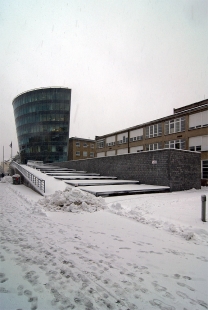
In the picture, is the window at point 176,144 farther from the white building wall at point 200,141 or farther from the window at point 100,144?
the window at point 100,144

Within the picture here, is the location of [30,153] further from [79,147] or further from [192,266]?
[192,266]

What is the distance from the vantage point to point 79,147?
210ft

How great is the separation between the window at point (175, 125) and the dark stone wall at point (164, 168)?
39.8 feet

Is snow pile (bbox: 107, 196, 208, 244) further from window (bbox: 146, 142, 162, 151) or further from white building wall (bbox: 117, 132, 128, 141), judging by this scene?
white building wall (bbox: 117, 132, 128, 141)

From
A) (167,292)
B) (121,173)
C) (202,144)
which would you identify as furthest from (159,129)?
(167,292)

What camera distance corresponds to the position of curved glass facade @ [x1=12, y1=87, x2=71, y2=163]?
6056 centimetres

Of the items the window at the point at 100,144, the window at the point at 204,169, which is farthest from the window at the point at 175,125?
the window at the point at 100,144

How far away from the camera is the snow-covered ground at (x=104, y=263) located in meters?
2.63

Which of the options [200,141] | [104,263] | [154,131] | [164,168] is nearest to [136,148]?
[154,131]

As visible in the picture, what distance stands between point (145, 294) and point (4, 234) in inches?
173

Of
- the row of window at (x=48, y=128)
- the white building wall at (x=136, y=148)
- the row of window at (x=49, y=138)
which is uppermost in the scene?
the row of window at (x=48, y=128)

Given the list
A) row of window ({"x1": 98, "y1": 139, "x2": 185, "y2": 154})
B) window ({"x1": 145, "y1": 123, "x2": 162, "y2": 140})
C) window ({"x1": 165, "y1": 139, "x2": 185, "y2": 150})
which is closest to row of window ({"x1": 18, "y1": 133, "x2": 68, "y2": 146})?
row of window ({"x1": 98, "y1": 139, "x2": 185, "y2": 154})

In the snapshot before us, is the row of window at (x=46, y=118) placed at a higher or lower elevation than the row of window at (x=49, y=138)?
higher

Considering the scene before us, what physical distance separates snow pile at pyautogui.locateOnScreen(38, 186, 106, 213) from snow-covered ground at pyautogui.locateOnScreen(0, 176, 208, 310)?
1.65m
